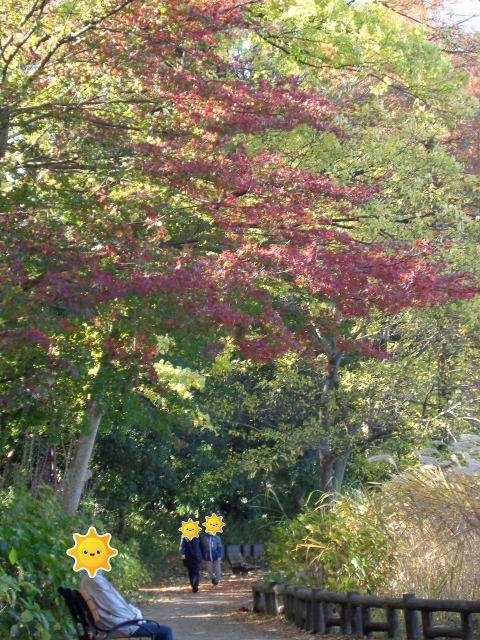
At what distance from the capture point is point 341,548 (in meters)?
10.4

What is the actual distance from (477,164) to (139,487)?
1157cm

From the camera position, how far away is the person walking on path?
18.1 m

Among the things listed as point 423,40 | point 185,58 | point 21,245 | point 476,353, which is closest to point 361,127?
point 423,40

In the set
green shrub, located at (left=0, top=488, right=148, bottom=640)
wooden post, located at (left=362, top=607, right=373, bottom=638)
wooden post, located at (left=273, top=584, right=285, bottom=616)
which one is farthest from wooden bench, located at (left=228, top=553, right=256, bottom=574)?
green shrub, located at (left=0, top=488, right=148, bottom=640)

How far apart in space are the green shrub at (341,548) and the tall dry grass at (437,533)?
0.25m

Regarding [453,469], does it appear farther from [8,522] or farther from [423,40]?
[423,40]

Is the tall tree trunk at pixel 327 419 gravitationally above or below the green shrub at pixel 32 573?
above

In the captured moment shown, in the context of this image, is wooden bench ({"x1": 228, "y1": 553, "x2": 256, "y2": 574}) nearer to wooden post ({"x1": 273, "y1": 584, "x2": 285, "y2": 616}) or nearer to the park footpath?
the park footpath

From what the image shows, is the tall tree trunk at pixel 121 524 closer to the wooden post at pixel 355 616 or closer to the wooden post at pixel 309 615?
the wooden post at pixel 309 615

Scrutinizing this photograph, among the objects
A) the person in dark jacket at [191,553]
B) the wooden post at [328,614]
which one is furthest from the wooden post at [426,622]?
the person in dark jacket at [191,553]

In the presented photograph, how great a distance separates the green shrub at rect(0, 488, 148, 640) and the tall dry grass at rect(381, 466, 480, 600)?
3.71 m

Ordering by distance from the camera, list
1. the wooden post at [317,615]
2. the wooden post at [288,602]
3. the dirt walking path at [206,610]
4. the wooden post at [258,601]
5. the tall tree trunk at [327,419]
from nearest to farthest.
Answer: the wooden post at [317,615], the dirt walking path at [206,610], the wooden post at [288,602], the wooden post at [258,601], the tall tree trunk at [327,419]

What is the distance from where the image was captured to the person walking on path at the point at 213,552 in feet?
59.5

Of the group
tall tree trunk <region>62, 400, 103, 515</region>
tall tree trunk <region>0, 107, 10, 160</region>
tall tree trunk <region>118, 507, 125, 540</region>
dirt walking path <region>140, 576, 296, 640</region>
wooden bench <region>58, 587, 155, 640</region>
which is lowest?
dirt walking path <region>140, 576, 296, 640</region>
